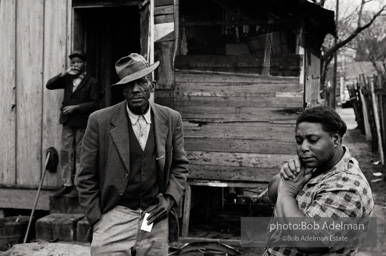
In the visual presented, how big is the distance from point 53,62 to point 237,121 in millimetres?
2912

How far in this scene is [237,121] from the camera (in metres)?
7.85

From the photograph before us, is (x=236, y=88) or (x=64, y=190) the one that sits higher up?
(x=236, y=88)

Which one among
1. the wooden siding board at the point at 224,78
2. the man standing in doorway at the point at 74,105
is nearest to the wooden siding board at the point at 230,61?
the wooden siding board at the point at 224,78

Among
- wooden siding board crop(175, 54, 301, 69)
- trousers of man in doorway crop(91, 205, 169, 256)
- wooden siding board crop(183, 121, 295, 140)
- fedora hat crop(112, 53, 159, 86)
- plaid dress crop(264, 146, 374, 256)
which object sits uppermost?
wooden siding board crop(175, 54, 301, 69)

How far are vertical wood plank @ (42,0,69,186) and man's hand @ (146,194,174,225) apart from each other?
420 centimetres

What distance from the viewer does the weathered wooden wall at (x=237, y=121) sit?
765 centimetres

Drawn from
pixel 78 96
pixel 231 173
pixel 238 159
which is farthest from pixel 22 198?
pixel 238 159

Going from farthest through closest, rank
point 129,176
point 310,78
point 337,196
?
point 310,78 < point 129,176 < point 337,196

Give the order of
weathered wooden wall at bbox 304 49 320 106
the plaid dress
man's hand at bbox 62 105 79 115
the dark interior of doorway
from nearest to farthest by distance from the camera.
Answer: the plaid dress
man's hand at bbox 62 105 79 115
weathered wooden wall at bbox 304 49 320 106
the dark interior of doorway

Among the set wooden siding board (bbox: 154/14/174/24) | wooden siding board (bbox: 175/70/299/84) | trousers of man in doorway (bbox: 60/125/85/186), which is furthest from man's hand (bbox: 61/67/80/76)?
wooden siding board (bbox: 175/70/299/84)

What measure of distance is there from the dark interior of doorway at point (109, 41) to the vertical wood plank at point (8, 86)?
1168 millimetres

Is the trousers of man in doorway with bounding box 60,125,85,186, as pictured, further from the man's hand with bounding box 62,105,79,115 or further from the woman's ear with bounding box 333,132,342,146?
the woman's ear with bounding box 333,132,342,146

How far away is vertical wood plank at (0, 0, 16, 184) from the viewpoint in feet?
26.2

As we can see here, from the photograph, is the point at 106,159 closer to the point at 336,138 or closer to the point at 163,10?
the point at 336,138
